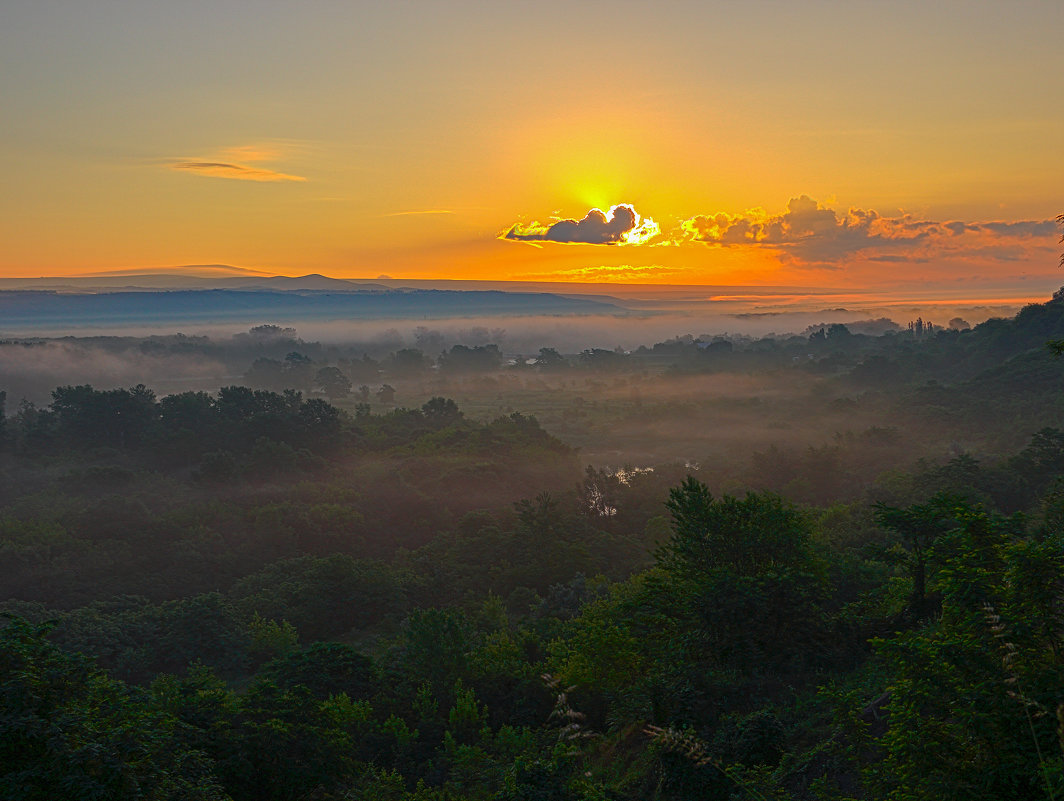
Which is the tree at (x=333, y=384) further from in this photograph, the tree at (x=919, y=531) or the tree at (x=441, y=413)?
the tree at (x=919, y=531)

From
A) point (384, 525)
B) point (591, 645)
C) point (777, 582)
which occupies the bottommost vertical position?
point (384, 525)

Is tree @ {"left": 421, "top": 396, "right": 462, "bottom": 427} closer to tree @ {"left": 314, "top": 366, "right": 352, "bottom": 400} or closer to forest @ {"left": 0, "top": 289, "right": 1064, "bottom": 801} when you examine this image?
forest @ {"left": 0, "top": 289, "right": 1064, "bottom": 801}

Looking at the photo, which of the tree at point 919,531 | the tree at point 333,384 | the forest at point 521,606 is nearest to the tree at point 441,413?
the forest at point 521,606

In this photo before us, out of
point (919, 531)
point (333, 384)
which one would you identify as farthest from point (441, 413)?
point (919, 531)

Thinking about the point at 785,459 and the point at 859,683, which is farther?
the point at 785,459

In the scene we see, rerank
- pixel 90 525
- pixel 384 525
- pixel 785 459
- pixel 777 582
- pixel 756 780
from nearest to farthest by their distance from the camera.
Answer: pixel 756 780
pixel 777 582
pixel 90 525
pixel 384 525
pixel 785 459

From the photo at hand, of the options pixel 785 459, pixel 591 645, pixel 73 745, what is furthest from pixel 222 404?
pixel 73 745

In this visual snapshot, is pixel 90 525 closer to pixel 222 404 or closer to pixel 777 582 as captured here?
pixel 222 404

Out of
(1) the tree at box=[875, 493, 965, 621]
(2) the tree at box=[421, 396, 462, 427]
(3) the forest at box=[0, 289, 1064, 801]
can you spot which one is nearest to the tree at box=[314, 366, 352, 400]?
(3) the forest at box=[0, 289, 1064, 801]

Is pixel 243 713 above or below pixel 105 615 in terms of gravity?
above
